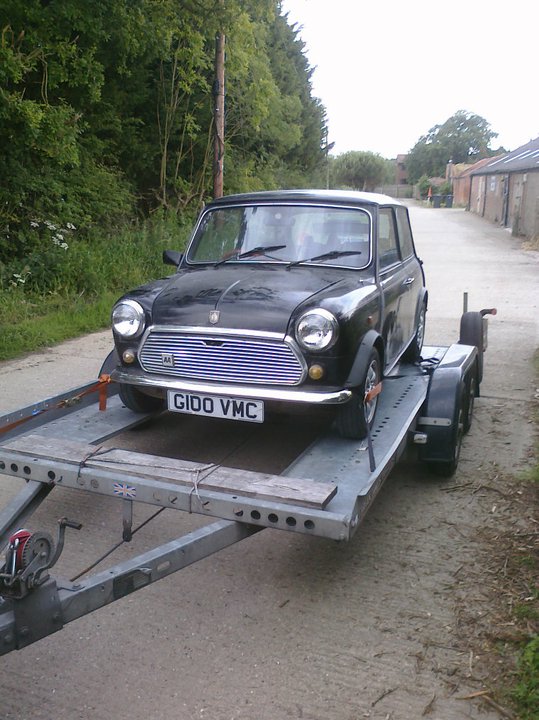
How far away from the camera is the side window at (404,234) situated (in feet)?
20.7

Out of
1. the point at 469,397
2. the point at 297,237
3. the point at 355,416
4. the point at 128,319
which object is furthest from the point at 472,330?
the point at 128,319

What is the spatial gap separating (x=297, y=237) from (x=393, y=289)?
34.1 inches

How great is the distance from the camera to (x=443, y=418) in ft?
15.1

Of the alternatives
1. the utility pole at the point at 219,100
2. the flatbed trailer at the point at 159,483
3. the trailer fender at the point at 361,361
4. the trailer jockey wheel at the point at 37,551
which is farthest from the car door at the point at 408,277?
the utility pole at the point at 219,100

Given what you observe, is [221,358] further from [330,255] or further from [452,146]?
[452,146]

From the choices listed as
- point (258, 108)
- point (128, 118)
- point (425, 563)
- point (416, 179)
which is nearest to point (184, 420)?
point (425, 563)

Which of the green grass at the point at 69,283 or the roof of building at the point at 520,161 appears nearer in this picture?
the green grass at the point at 69,283

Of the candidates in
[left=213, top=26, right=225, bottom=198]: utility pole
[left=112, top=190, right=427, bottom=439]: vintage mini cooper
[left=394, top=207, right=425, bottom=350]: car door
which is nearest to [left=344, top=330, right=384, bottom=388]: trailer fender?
[left=112, top=190, right=427, bottom=439]: vintage mini cooper

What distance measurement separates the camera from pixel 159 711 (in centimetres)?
268

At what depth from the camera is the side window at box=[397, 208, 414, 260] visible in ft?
20.7

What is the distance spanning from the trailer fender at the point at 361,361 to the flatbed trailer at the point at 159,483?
0.35m

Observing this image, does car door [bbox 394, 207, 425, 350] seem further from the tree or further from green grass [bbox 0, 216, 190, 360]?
the tree

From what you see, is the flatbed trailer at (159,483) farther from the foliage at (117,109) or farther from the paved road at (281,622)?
the foliage at (117,109)

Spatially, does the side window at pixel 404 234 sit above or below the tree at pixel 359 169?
below
